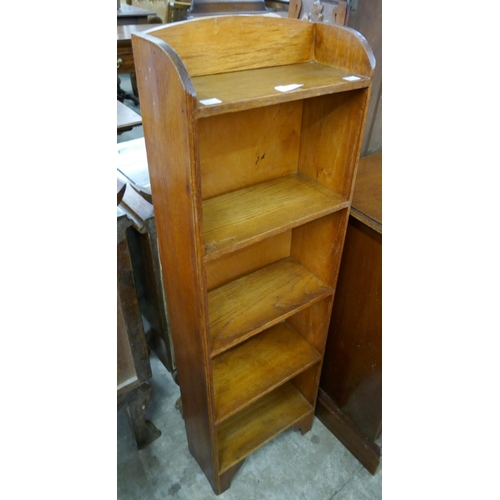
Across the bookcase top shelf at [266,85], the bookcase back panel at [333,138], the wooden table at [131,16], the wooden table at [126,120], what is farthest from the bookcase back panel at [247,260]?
the wooden table at [131,16]

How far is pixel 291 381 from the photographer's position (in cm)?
172

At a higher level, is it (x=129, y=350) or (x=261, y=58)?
(x=261, y=58)

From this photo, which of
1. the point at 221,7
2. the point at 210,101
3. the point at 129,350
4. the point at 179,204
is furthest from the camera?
the point at 221,7

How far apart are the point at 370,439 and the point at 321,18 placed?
151 centimetres

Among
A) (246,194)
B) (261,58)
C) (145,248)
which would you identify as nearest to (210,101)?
(261,58)

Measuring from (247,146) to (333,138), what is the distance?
0.24 m

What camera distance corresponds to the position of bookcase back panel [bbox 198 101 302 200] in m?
1.04

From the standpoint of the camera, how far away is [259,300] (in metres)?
1.28

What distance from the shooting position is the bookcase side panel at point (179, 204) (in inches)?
30.1

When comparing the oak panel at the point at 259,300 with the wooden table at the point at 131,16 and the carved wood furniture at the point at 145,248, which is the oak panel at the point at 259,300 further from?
the wooden table at the point at 131,16

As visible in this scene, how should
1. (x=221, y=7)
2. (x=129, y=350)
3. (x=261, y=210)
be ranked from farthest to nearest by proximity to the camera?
(x=221, y=7)
(x=129, y=350)
(x=261, y=210)

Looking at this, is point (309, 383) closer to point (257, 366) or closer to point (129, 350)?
point (257, 366)

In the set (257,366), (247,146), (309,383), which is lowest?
(309,383)

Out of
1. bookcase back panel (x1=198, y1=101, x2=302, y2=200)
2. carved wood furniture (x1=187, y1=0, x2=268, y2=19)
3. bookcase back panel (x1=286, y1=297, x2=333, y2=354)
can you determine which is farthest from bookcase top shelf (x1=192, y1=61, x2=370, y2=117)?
carved wood furniture (x1=187, y1=0, x2=268, y2=19)
